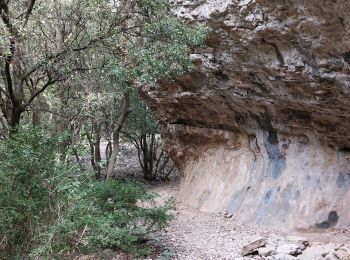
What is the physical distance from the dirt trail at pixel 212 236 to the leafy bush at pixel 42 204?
205 cm

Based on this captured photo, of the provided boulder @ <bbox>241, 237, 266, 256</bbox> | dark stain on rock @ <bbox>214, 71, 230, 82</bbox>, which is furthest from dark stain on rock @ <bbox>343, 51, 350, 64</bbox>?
boulder @ <bbox>241, 237, 266, 256</bbox>

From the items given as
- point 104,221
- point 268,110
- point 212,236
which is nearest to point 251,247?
point 212,236

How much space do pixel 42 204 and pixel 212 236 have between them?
4388 millimetres

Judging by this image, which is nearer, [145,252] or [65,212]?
[65,212]

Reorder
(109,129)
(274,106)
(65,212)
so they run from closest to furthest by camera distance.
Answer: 1. (65,212)
2. (274,106)
3. (109,129)

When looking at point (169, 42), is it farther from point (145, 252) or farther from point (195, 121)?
point (195, 121)

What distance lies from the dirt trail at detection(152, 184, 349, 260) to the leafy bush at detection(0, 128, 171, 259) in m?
2.05

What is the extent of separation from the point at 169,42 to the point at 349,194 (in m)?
4.95

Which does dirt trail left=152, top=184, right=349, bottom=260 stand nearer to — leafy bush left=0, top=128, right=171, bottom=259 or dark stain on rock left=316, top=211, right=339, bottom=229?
dark stain on rock left=316, top=211, right=339, bottom=229

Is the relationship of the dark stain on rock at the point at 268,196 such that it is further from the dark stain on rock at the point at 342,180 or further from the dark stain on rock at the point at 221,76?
the dark stain on rock at the point at 221,76

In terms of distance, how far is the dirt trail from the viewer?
7.57 m

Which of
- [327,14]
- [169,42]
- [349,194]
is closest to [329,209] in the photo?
[349,194]

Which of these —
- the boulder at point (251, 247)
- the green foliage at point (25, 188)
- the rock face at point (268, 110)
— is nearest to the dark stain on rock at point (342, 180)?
the rock face at point (268, 110)

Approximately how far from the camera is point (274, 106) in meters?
9.38
